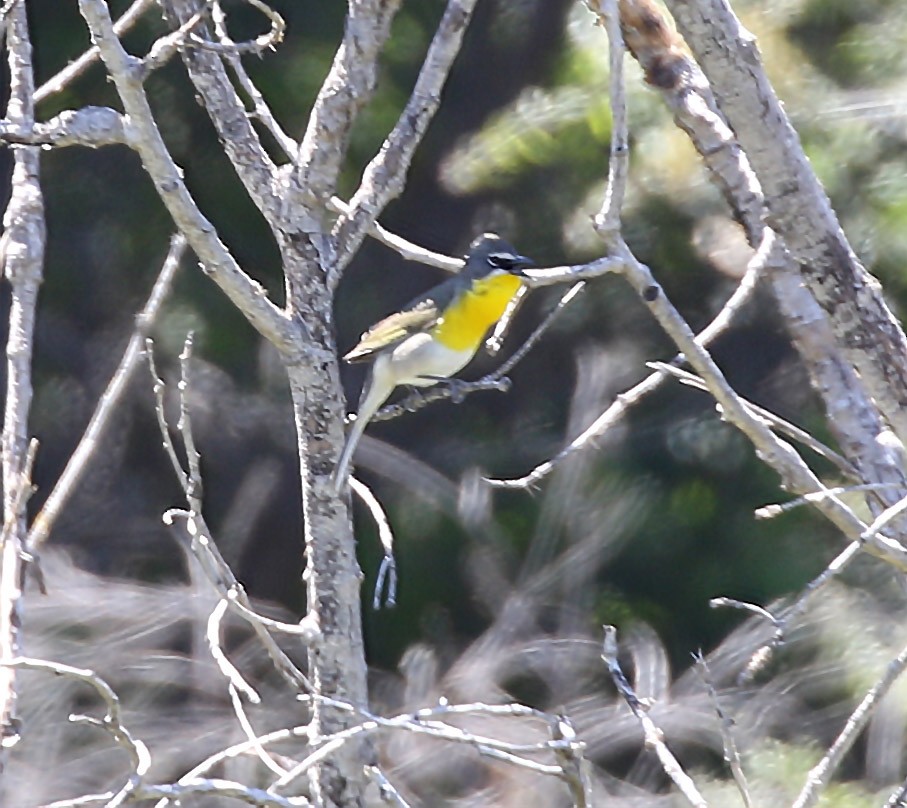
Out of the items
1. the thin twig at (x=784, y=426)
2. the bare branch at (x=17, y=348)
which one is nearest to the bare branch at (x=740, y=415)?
the thin twig at (x=784, y=426)

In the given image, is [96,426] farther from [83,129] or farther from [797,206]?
[797,206]

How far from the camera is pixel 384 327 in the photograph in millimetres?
3303

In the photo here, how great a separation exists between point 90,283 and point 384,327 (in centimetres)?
153

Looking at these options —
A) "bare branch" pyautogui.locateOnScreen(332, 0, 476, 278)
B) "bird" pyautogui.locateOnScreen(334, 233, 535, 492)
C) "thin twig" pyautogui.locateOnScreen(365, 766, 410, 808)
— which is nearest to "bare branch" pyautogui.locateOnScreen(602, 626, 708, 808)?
"thin twig" pyautogui.locateOnScreen(365, 766, 410, 808)

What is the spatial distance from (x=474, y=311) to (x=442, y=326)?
0.08 m

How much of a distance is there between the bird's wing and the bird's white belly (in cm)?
2

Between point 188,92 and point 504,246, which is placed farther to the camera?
point 188,92

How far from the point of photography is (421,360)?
329 cm

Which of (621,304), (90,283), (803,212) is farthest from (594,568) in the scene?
(803,212)

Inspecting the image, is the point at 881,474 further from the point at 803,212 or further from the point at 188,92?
the point at 188,92

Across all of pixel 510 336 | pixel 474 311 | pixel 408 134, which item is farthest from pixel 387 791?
pixel 510 336

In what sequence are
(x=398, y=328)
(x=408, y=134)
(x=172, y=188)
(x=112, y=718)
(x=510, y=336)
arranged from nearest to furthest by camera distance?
(x=112, y=718), (x=172, y=188), (x=408, y=134), (x=398, y=328), (x=510, y=336)

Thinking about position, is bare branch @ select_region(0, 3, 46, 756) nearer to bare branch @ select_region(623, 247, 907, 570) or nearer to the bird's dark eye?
bare branch @ select_region(623, 247, 907, 570)

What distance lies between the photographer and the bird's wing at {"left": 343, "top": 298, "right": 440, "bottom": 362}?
128 inches
